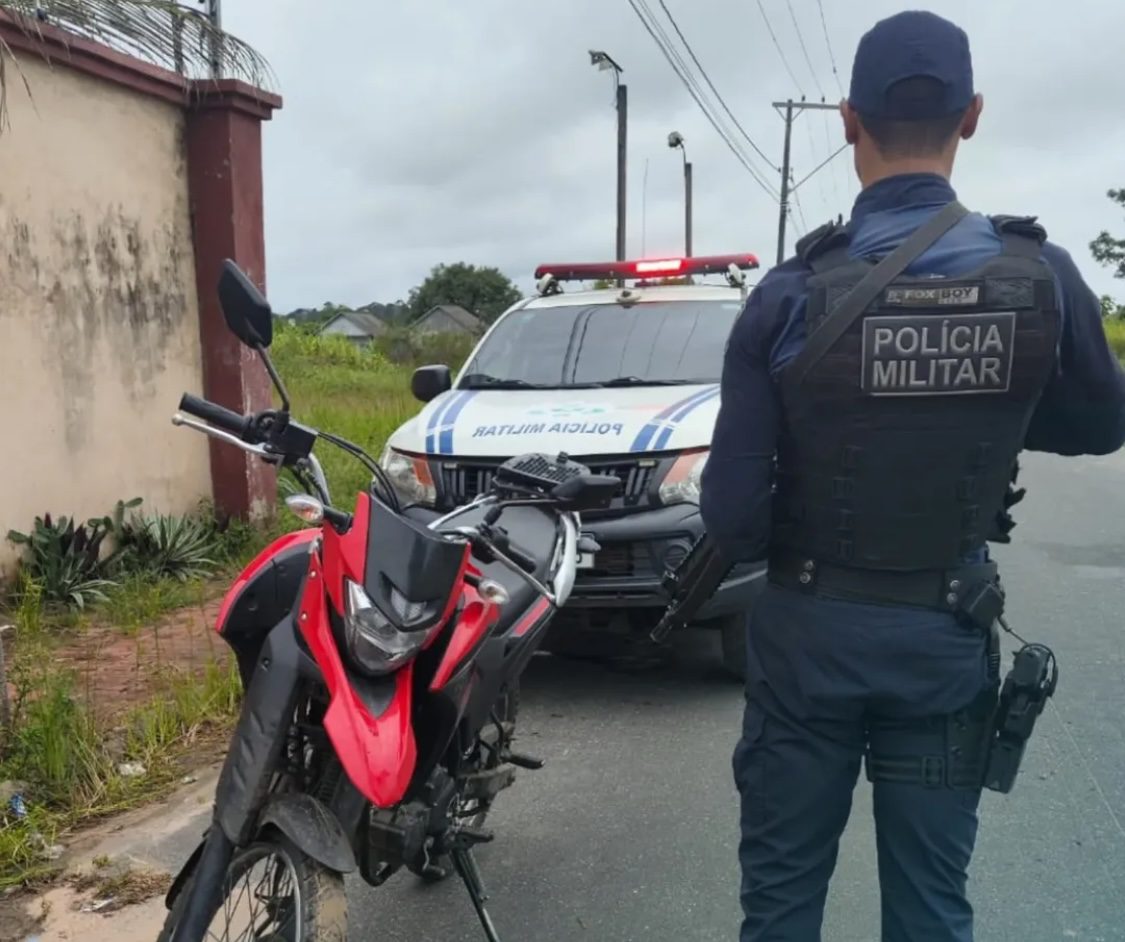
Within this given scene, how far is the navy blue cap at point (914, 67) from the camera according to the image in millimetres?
2090

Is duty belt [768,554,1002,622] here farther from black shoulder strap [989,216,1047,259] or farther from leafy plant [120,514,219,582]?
leafy plant [120,514,219,582]

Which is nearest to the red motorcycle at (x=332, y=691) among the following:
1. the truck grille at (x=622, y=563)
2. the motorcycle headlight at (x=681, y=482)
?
the truck grille at (x=622, y=563)

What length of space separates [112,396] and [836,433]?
18.2ft

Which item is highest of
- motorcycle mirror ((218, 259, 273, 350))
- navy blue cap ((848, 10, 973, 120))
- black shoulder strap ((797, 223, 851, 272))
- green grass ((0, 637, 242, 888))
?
navy blue cap ((848, 10, 973, 120))

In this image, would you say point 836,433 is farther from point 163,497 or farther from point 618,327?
point 163,497

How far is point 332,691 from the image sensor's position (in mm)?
2285

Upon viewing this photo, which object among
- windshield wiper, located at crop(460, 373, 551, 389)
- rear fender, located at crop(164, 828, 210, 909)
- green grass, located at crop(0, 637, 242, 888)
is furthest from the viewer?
windshield wiper, located at crop(460, 373, 551, 389)

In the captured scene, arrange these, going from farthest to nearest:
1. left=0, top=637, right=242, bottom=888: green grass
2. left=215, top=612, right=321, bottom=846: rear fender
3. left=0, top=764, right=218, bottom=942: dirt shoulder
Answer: left=0, top=637, right=242, bottom=888: green grass
left=0, top=764, right=218, bottom=942: dirt shoulder
left=215, top=612, right=321, bottom=846: rear fender

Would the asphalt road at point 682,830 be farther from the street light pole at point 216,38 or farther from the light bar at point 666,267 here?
the street light pole at point 216,38

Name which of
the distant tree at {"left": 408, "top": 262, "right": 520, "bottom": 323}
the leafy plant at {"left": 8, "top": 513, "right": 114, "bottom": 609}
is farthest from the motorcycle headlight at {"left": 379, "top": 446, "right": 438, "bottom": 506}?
the distant tree at {"left": 408, "top": 262, "right": 520, "bottom": 323}

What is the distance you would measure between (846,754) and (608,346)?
4129 millimetres

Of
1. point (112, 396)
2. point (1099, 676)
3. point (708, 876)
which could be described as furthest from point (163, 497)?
point (1099, 676)

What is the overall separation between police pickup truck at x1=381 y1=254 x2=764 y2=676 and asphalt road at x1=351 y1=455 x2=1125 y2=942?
0.39 metres

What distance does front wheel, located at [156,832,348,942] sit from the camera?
7.20 feet
